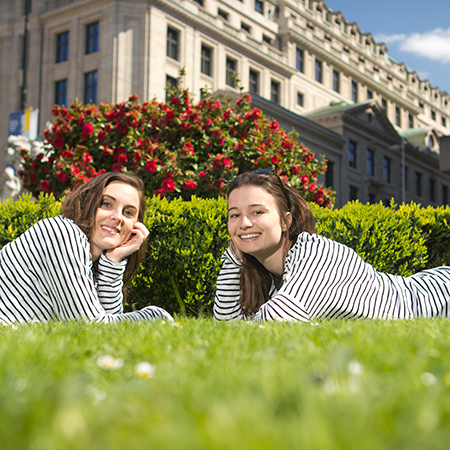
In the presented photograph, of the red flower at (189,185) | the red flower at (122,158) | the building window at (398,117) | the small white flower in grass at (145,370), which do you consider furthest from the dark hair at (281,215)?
the building window at (398,117)

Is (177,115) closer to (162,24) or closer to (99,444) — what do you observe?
(99,444)

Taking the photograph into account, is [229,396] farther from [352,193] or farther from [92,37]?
[352,193]

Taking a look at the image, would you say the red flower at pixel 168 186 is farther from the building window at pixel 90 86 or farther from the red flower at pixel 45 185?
Answer: the building window at pixel 90 86

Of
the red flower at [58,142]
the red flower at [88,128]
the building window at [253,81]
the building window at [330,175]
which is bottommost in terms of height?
the red flower at [58,142]

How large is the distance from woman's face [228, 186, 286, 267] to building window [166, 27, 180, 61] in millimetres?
35736

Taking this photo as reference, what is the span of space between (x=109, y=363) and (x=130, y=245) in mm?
3296

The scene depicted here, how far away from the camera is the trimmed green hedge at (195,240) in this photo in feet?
20.7

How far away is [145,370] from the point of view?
1753mm

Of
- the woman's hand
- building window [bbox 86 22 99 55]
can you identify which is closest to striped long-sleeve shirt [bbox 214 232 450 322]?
the woman's hand

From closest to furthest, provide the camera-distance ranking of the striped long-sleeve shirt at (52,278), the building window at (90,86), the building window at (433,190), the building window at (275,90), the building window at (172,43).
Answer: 1. the striped long-sleeve shirt at (52,278)
2. the building window at (90,86)
3. the building window at (172,43)
4. the building window at (275,90)
5. the building window at (433,190)

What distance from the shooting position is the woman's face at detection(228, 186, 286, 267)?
4.67 m

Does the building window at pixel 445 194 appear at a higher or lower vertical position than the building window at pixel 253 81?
lower

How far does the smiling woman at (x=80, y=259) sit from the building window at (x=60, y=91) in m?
36.5

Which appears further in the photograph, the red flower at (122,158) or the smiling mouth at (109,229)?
the red flower at (122,158)
